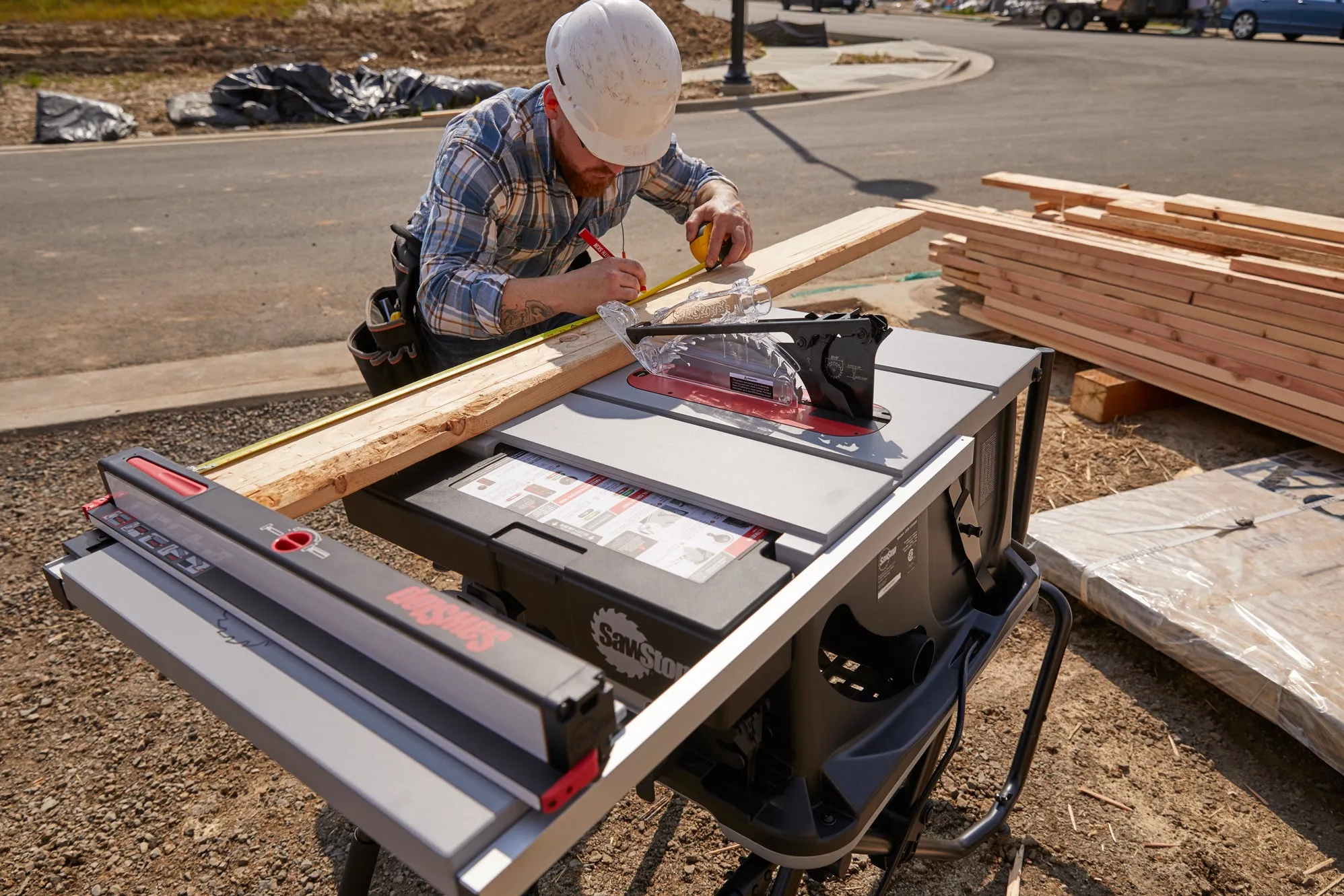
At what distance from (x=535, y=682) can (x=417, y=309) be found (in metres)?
1.72

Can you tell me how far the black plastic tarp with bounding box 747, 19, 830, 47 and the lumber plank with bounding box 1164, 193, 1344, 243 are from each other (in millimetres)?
17977

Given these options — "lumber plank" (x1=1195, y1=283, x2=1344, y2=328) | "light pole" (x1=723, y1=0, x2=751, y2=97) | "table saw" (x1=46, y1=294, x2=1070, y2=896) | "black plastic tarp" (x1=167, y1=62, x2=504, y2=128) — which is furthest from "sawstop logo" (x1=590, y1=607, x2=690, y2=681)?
"light pole" (x1=723, y1=0, x2=751, y2=97)

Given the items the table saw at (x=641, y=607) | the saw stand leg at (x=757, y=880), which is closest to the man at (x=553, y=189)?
the table saw at (x=641, y=607)

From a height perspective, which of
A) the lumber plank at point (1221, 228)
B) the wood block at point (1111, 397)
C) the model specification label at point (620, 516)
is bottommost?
the wood block at point (1111, 397)

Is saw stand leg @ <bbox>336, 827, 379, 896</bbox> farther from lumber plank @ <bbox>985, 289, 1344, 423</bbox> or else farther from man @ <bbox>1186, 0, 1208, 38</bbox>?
man @ <bbox>1186, 0, 1208, 38</bbox>

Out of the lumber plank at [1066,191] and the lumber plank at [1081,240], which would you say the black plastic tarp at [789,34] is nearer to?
the lumber plank at [1066,191]

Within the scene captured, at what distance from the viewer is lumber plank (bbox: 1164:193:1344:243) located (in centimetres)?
345

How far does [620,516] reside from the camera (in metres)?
1.27

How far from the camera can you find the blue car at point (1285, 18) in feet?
58.1

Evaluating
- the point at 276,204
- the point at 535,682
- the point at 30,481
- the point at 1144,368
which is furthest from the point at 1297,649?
the point at 276,204

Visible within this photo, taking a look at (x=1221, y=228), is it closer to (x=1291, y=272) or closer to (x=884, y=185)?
(x=1291, y=272)

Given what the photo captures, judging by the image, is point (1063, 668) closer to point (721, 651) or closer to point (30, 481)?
point (721, 651)

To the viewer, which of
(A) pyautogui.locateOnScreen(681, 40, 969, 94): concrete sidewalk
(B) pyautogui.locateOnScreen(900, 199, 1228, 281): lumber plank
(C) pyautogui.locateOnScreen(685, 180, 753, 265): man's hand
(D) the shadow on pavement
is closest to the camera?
(C) pyautogui.locateOnScreen(685, 180, 753, 265): man's hand

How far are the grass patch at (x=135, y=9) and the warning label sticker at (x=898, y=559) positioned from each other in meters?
22.2
